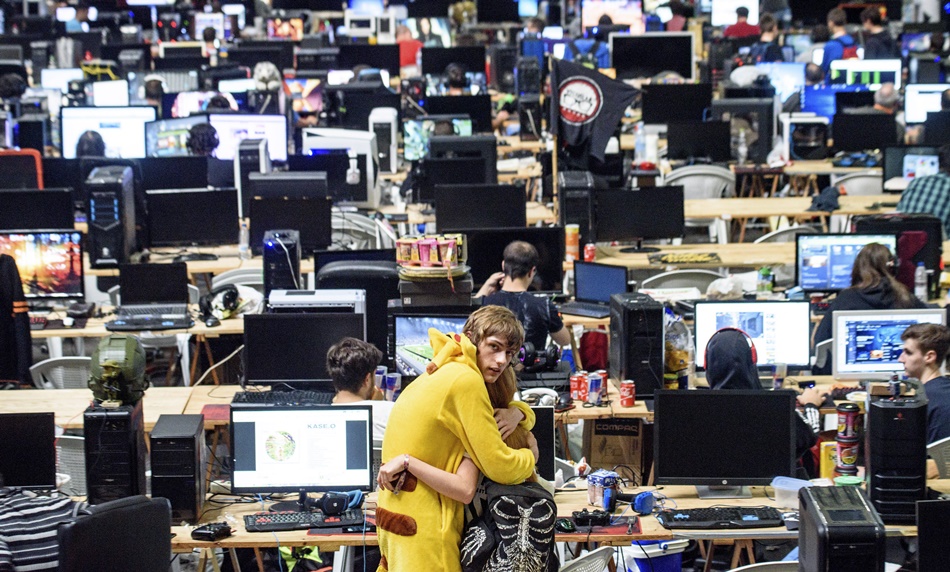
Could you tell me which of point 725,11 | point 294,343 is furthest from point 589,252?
point 725,11

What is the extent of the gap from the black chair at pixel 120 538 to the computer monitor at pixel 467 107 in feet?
32.7

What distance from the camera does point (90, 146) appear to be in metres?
11.8

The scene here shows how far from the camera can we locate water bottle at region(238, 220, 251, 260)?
10281 mm

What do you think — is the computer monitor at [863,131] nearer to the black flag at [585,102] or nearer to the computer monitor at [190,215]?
the black flag at [585,102]

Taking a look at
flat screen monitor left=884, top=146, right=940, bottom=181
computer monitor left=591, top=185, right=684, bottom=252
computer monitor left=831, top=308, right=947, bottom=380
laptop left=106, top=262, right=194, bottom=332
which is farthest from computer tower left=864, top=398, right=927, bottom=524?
flat screen monitor left=884, top=146, right=940, bottom=181

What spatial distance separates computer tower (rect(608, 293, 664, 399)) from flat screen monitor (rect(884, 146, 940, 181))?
5.48 m

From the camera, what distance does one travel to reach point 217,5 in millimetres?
22094

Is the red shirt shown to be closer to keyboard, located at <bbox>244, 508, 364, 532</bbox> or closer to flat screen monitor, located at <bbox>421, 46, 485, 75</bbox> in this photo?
flat screen monitor, located at <bbox>421, 46, 485, 75</bbox>

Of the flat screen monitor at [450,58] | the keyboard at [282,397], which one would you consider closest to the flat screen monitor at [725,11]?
the flat screen monitor at [450,58]

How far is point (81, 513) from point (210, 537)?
0.57 metres

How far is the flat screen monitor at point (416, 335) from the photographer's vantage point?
723 centimetres

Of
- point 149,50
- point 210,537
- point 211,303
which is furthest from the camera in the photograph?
point 149,50

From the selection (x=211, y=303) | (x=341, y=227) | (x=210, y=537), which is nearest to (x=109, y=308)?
(x=211, y=303)

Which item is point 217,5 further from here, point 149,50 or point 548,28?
point 548,28
